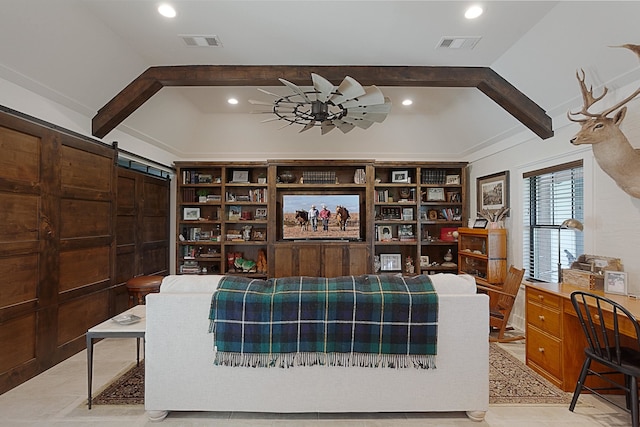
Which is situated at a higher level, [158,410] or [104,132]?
[104,132]

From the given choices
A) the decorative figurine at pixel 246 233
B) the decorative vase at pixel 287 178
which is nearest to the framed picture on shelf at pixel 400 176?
the decorative vase at pixel 287 178

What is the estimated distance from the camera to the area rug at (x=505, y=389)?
2.75m

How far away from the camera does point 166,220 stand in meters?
6.16

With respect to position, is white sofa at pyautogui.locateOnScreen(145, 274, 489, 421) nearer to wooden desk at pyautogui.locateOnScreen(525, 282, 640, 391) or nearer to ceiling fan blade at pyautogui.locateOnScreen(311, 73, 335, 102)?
wooden desk at pyautogui.locateOnScreen(525, 282, 640, 391)

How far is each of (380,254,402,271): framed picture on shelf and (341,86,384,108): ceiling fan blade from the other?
3800 millimetres

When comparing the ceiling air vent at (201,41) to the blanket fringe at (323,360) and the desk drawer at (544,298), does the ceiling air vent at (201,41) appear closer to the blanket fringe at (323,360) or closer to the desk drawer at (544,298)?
the blanket fringe at (323,360)

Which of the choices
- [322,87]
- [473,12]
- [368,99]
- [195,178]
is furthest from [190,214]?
[473,12]

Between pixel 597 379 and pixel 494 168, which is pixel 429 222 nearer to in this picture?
pixel 494 168

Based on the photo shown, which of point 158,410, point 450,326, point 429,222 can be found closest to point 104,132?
point 158,410

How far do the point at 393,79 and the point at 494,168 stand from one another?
247cm

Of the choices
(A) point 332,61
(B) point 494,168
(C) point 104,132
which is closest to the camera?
(A) point 332,61

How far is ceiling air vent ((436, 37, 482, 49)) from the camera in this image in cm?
328

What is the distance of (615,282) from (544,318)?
2.00 ft

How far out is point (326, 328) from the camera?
238 cm
